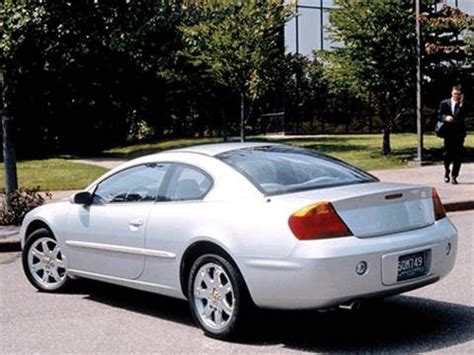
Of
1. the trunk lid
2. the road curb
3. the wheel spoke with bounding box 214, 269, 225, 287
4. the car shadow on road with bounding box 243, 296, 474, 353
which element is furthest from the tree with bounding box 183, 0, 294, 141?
the wheel spoke with bounding box 214, 269, 225, 287

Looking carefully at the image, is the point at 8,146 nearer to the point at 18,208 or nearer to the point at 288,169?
the point at 18,208

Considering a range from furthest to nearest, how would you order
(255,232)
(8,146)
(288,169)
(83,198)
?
(8,146), (83,198), (288,169), (255,232)

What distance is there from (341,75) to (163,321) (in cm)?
1843

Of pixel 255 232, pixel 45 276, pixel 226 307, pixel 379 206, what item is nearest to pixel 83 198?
pixel 45 276

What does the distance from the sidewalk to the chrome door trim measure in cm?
369

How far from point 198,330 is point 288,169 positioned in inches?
53.0

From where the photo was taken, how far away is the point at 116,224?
6879 millimetres

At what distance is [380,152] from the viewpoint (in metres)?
25.6

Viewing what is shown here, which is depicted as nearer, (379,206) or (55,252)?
(379,206)

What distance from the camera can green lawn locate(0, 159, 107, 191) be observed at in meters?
18.3

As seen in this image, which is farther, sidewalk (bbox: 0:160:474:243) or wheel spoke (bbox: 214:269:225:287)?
sidewalk (bbox: 0:160:474:243)

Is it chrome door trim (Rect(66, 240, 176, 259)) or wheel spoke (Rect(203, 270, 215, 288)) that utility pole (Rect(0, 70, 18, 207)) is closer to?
chrome door trim (Rect(66, 240, 176, 259))

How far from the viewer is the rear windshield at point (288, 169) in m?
6.14

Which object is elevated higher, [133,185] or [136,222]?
[133,185]
